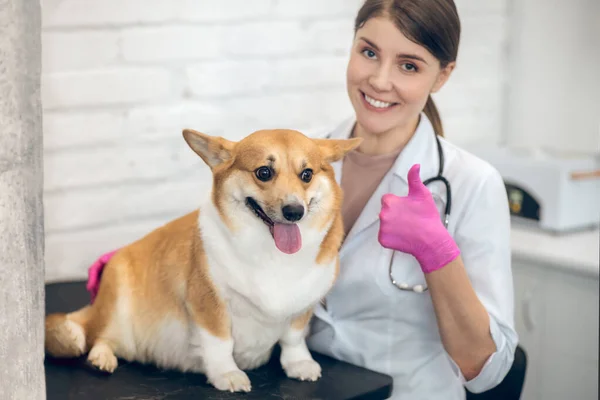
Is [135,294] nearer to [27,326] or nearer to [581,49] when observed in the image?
[27,326]

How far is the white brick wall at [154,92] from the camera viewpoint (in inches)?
65.2

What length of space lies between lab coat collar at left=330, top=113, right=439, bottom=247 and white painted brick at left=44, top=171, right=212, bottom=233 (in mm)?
426

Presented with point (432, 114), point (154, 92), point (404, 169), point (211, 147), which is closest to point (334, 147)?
point (211, 147)

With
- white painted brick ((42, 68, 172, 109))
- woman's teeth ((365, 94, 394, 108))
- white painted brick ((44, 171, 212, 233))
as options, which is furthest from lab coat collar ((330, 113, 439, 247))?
white painted brick ((42, 68, 172, 109))

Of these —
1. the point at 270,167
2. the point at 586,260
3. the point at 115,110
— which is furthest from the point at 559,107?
the point at 270,167

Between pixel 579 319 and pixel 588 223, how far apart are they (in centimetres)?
34

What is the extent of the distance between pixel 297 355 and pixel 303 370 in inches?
1.2

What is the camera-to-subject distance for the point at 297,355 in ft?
3.99

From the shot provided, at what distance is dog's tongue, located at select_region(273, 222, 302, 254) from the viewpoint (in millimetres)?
1040

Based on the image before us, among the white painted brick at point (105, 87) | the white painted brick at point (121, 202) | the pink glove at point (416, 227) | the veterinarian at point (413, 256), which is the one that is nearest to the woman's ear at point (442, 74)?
the veterinarian at point (413, 256)

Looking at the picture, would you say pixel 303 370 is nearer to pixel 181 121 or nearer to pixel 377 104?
pixel 377 104

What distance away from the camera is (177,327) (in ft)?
3.90

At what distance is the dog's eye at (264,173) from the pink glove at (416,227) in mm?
214

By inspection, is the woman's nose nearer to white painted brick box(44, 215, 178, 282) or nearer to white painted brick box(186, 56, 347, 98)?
white painted brick box(186, 56, 347, 98)
